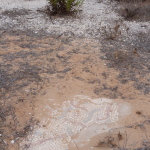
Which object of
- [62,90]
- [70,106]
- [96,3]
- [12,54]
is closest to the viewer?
[70,106]

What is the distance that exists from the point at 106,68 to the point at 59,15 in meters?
2.86

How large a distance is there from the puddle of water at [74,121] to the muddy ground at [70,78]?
0.29 ft

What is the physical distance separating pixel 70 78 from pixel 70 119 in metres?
1.01

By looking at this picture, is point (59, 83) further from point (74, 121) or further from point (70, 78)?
point (74, 121)

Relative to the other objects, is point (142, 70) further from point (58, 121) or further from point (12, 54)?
point (12, 54)

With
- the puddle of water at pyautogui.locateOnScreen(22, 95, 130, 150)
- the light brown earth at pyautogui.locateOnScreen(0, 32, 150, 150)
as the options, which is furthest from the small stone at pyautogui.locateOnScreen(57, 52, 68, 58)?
the puddle of water at pyautogui.locateOnScreen(22, 95, 130, 150)

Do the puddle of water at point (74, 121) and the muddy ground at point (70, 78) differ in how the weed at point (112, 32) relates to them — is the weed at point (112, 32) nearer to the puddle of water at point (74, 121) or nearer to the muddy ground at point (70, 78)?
the muddy ground at point (70, 78)

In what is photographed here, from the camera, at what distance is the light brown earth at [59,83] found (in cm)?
291

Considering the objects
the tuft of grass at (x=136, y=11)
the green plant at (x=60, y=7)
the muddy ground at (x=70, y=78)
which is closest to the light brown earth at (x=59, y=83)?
the muddy ground at (x=70, y=78)

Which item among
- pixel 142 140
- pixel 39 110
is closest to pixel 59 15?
pixel 39 110

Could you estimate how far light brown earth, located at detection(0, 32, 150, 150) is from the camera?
291cm

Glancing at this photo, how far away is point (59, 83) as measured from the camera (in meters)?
3.89

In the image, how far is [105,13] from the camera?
6.95m

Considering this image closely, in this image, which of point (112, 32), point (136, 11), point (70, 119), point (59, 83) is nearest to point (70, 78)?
point (59, 83)
